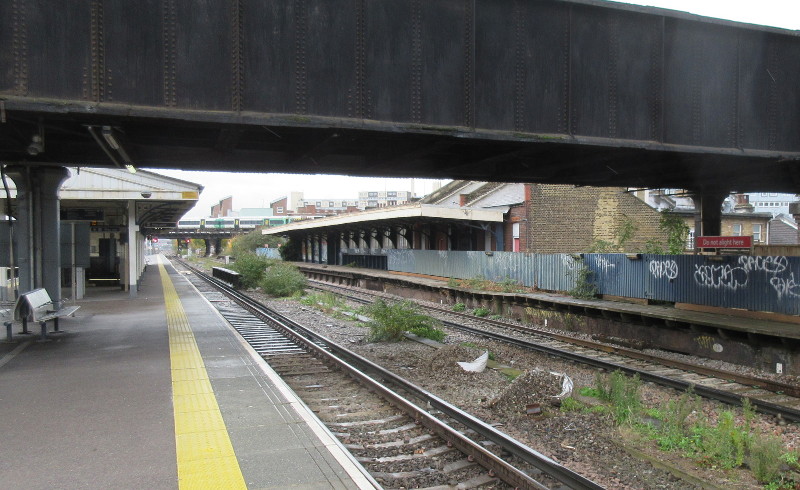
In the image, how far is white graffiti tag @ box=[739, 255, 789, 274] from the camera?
12340mm

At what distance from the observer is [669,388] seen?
941 centimetres

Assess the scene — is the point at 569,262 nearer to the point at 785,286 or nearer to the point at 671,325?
the point at 671,325

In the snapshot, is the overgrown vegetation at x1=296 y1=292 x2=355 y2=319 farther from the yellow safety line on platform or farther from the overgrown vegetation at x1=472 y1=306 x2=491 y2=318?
the yellow safety line on platform

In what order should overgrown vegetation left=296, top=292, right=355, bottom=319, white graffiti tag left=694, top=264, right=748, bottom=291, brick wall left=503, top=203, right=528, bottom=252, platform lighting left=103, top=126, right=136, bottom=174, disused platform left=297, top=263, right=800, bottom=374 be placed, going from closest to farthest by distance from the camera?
platform lighting left=103, top=126, right=136, bottom=174 < disused platform left=297, top=263, right=800, bottom=374 < white graffiti tag left=694, top=264, right=748, bottom=291 < overgrown vegetation left=296, top=292, right=355, bottom=319 < brick wall left=503, top=203, right=528, bottom=252

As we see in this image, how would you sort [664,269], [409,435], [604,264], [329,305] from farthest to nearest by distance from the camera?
[329,305] → [604,264] → [664,269] → [409,435]

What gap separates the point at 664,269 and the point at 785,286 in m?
3.63

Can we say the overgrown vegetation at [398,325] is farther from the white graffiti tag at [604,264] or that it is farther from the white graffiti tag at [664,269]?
the white graffiti tag at [604,264]

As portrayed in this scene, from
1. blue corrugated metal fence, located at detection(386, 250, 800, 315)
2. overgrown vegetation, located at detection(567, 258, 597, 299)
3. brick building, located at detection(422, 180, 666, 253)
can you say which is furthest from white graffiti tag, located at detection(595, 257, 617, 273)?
brick building, located at detection(422, 180, 666, 253)

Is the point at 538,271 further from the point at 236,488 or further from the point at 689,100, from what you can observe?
the point at 236,488

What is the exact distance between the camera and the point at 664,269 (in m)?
15.8

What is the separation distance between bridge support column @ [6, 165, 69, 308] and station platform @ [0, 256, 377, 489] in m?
1.69

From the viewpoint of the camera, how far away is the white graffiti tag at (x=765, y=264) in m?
12.3

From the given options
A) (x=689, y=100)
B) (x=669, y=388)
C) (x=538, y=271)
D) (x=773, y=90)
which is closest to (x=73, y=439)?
(x=669, y=388)

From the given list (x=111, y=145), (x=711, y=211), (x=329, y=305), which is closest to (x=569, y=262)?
(x=711, y=211)
